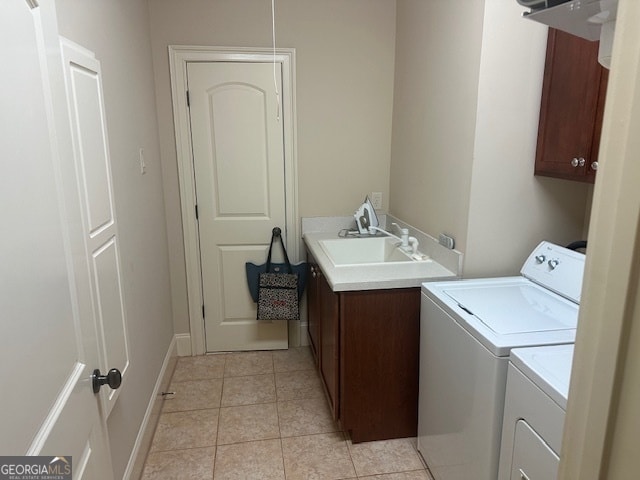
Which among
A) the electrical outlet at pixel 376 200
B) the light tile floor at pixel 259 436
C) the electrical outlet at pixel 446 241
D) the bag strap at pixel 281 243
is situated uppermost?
the electrical outlet at pixel 376 200

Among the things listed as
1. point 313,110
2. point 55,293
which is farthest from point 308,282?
point 55,293

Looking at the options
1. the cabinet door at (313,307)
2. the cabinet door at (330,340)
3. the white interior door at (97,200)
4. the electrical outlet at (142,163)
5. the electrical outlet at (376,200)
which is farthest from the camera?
the electrical outlet at (376,200)

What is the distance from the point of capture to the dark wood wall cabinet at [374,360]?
1.96 metres

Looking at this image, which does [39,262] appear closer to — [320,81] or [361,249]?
[361,249]

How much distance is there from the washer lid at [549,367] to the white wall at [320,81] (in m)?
1.91

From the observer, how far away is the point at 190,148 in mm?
2777

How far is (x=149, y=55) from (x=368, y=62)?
1.39 metres

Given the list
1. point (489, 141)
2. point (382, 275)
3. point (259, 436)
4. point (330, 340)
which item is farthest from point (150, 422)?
point (489, 141)

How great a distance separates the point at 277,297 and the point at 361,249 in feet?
2.21

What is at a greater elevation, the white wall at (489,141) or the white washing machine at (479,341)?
the white wall at (489,141)

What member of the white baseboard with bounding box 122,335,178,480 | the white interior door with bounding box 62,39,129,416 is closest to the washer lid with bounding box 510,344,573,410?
the white interior door with bounding box 62,39,129,416

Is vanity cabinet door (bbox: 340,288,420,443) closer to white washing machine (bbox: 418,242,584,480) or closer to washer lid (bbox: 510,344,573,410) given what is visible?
white washing machine (bbox: 418,242,584,480)

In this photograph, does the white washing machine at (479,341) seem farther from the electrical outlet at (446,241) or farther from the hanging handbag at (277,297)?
the hanging handbag at (277,297)

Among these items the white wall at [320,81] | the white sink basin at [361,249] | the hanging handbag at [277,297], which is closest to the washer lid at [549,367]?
the white sink basin at [361,249]
